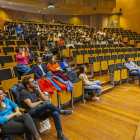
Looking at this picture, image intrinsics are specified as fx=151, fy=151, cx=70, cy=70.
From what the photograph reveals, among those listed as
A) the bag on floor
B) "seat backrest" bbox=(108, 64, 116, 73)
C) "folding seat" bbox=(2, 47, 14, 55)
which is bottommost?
the bag on floor

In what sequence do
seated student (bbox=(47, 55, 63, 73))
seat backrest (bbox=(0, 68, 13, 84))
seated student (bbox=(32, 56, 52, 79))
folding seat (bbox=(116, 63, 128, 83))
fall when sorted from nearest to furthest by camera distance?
seat backrest (bbox=(0, 68, 13, 84)), seated student (bbox=(32, 56, 52, 79)), seated student (bbox=(47, 55, 63, 73)), folding seat (bbox=(116, 63, 128, 83))

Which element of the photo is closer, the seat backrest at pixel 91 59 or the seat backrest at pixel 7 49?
the seat backrest at pixel 7 49

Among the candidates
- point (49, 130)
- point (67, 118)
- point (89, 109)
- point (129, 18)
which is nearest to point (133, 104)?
point (89, 109)

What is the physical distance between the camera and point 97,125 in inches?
46.3

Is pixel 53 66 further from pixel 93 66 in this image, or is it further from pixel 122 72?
pixel 122 72

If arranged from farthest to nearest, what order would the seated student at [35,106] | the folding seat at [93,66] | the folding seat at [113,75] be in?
the folding seat at [93,66] → the folding seat at [113,75] → the seated student at [35,106]

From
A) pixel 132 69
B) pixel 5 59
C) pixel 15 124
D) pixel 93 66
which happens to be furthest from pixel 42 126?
pixel 132 69

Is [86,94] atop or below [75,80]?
below

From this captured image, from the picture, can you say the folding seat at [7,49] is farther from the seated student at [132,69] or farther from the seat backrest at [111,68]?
the seated student at [132,69]

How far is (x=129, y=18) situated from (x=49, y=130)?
6316 millimetres

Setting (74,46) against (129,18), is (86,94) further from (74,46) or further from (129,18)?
(129,18)

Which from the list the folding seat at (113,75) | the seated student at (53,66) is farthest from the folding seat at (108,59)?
the seated student at (53,66)

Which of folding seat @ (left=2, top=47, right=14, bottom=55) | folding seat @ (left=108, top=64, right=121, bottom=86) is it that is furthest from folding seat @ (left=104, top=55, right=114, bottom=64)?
folding seat @ (left=2, top=47, right=14, bottom=55)

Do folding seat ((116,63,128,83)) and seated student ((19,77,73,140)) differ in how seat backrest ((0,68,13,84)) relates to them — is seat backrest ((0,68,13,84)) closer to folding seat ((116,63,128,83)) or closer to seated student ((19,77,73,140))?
seated student ((19,77,73,140))
